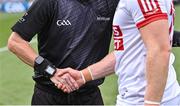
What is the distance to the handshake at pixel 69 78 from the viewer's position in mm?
4574

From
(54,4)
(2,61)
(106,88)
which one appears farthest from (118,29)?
(2,61)

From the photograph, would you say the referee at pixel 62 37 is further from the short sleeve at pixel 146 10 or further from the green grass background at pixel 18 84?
the green grass background at pixel 18 84

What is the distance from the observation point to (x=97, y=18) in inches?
193

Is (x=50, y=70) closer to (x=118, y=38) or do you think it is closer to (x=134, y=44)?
(x=118, y=38)

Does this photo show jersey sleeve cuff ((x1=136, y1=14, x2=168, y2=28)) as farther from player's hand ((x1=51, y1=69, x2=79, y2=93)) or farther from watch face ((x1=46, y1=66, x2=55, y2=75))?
watch face ((x1=46, y1=66, x2=55, y2=75))

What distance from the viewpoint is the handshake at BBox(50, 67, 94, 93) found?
457cm

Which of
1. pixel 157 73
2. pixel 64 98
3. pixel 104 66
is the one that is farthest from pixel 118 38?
pixel 64 98

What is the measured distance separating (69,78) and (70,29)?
525 mm

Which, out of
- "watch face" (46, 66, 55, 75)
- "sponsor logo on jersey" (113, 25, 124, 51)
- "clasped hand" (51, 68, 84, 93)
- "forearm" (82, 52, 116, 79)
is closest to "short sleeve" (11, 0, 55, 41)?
"watch face" (46, 66, 55, 75)

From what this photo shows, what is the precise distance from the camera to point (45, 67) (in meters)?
4.74

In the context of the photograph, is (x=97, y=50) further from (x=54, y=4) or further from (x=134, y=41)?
(x=134, y=41)

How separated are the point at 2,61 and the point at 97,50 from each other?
748 cm

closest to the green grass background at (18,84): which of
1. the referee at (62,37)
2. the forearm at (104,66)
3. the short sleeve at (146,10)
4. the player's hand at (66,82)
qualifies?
the referee at (62,37)

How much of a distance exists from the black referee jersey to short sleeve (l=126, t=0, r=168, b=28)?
1317 mm
